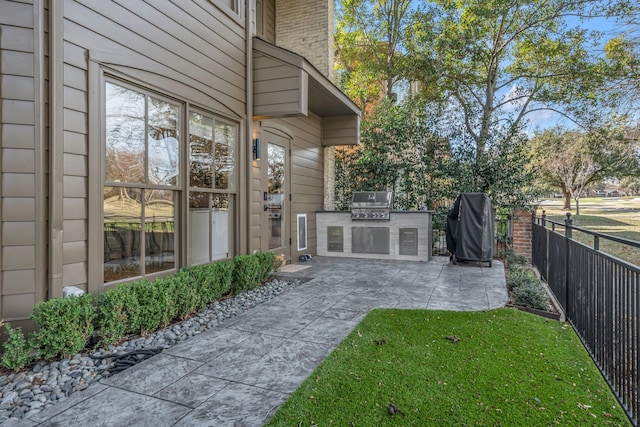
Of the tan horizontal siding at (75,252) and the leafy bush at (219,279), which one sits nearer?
the tan horizontal siding at (75,252)

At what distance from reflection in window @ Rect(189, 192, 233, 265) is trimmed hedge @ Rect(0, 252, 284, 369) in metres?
0.44

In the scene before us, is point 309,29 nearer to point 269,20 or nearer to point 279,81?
point 269,20

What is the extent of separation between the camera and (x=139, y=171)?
11.0ft

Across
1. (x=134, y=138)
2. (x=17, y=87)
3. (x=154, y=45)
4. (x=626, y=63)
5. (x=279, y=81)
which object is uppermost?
(x=626, y=63)

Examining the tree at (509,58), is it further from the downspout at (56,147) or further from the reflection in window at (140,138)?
the downspout at (56,147)

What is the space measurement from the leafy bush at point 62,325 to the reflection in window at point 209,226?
61.6 inches

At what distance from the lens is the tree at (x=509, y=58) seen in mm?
9352

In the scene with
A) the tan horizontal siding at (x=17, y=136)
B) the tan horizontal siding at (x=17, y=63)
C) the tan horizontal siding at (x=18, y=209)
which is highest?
the tan horizontal siding at (x=17, y=63)

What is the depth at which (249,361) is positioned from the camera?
2.46m

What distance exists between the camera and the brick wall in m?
7.32

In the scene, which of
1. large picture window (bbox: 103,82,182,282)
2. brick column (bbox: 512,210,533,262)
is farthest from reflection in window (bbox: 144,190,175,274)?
brick column (bbox: 512,210,533,262)

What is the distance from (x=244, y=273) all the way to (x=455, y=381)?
110 inches

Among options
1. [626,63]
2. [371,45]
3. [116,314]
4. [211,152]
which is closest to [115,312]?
[116,314]

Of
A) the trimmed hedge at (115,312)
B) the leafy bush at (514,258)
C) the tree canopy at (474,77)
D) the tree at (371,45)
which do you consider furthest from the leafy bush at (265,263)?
the tree at (371,45)
